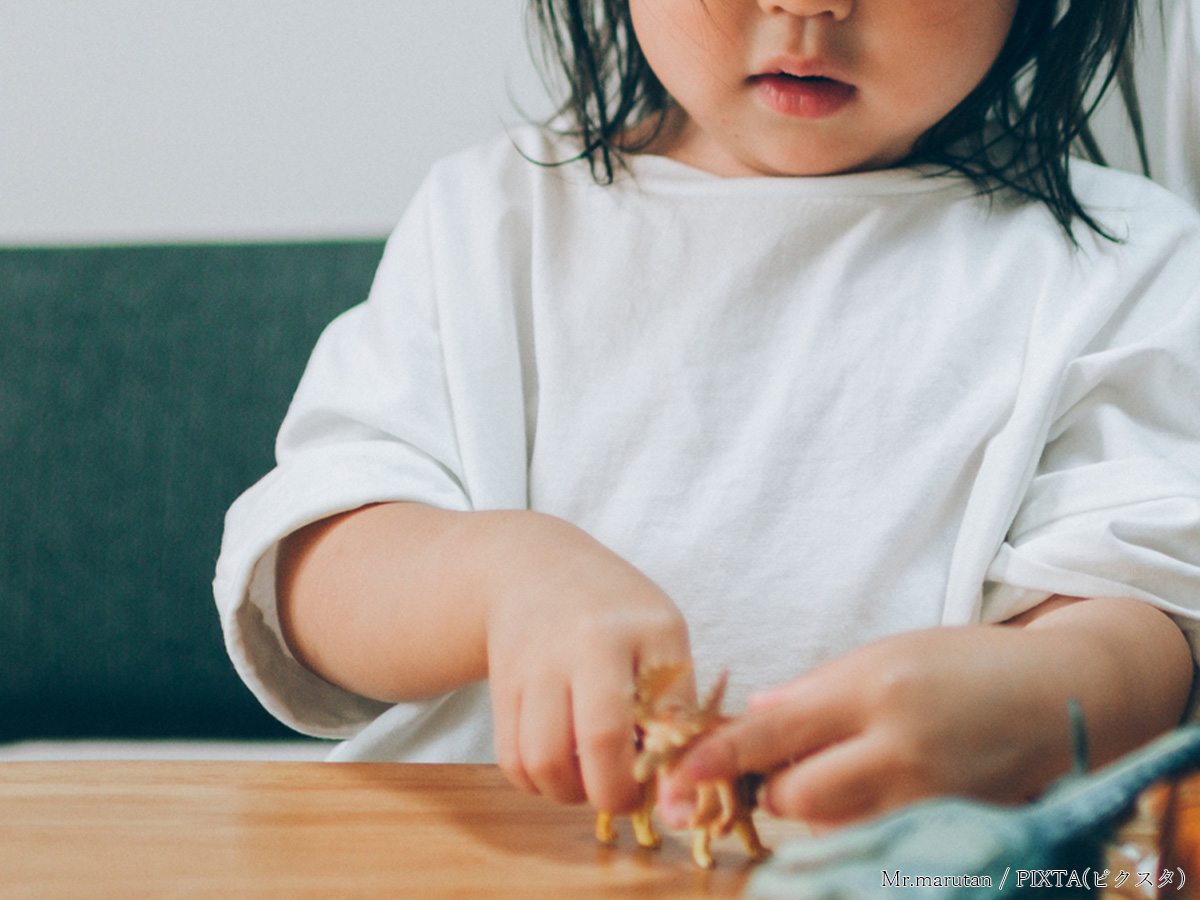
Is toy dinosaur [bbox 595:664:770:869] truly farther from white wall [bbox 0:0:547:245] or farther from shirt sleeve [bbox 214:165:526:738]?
white wall [bbox 0:0:547:245]

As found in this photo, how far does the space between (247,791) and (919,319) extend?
1.21 ft

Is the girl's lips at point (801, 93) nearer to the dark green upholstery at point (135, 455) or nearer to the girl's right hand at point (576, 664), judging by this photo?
the girl's right hand at point (576, 664)

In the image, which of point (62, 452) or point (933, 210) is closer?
point (933, 210)

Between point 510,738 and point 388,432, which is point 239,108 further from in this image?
point 510,738

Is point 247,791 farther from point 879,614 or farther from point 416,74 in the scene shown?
point 416,74

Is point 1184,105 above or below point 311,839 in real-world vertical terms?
above

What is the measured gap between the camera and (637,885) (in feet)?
0.84

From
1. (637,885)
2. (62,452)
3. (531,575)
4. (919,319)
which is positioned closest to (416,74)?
(62,452)

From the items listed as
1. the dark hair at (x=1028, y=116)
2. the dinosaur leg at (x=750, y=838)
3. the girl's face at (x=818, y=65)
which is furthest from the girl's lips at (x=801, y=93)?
the dinosaur leg at (x=750, y=838)

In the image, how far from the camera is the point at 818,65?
0.45m

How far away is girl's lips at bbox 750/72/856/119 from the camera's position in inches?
18.8

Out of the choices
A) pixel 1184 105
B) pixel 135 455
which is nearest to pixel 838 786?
pixel 1184 105

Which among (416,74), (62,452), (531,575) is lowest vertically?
(62,452)

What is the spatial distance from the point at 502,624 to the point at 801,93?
0.93ft
